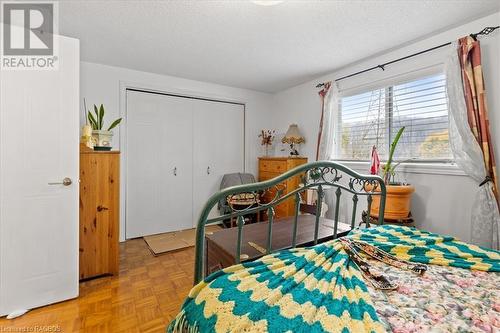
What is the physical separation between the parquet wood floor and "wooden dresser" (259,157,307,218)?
1.59m

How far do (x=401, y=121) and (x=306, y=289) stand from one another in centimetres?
250

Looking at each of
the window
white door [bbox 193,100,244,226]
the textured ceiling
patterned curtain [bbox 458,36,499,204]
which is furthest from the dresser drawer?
patterned curtain [bbox 458,36,499,204]

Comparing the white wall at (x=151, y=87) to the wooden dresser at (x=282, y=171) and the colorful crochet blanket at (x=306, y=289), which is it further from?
the colorful crochet blanket at (x=306, y=289)

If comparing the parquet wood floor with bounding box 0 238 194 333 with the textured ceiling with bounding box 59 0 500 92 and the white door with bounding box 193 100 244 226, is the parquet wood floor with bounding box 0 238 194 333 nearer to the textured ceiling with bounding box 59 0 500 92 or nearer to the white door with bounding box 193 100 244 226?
the white door with bounding box 193 100 244 226

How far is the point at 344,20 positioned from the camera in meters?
1.99

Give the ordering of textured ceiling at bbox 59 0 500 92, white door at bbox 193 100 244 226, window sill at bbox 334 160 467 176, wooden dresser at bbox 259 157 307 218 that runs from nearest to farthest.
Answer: textured ceiling at bbox 59 0 500 92
window sill at bbox 334 160 467 176
wooden dresser at bbox 259 157 307 218
white door at bbox 193 100 244 226

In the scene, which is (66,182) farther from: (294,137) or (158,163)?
(294,137)

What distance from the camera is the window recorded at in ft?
7.60

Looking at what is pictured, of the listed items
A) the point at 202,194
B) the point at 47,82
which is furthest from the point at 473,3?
the point at 202,194

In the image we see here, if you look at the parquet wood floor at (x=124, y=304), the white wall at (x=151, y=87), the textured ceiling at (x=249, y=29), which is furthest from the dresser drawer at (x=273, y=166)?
the parquet wood floor at (x=124, y=304)

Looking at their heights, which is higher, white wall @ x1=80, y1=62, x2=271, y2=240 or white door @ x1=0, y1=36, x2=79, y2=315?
white wall @ x1=80, y1=62, x2=271, y2=240

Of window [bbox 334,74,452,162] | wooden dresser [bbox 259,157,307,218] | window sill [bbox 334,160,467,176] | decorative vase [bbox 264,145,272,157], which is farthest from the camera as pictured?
decorative vase [bbox 264,145,272,157]

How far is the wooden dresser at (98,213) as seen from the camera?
2.16 metres

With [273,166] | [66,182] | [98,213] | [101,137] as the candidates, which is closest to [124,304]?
[98,213]
